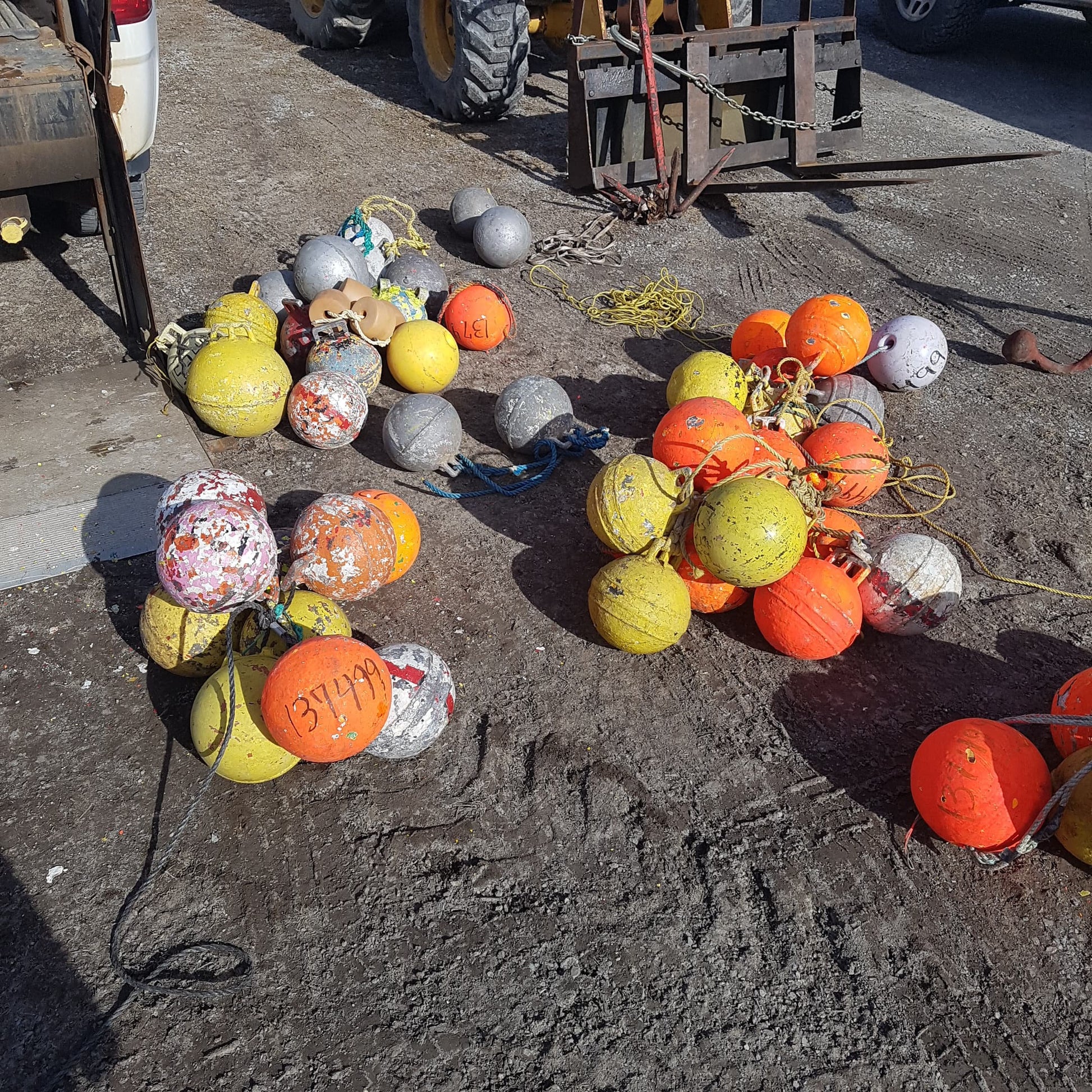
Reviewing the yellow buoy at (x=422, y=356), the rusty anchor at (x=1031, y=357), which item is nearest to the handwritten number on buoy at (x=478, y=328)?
the yellow buoy at (x=422, y=356)

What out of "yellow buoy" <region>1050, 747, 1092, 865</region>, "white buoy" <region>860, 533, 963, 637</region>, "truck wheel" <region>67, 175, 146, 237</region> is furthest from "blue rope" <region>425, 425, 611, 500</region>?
"truck wheel" <region>67, 175, 146, 237</region>

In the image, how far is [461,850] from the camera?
Answer: 308 centimetres

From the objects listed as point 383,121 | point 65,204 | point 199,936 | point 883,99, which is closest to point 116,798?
point 199,936

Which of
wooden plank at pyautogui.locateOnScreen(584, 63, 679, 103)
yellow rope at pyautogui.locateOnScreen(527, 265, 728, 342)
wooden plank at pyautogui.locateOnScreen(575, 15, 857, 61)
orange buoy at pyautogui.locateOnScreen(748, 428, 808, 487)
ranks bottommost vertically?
yellow rope at pyautogui.locateOnScreen(527, 265, 728, 342)

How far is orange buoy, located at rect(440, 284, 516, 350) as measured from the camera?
543 centimetres

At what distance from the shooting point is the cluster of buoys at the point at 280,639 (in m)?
2.98

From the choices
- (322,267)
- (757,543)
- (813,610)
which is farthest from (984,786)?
(322,267)

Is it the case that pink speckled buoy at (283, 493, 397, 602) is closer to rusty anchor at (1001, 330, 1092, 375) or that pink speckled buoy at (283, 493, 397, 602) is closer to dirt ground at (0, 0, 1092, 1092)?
dirt ground at (0, 0, 1092, 1092)

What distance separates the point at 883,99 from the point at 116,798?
10.6m

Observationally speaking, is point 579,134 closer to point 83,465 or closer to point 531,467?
point 531,467

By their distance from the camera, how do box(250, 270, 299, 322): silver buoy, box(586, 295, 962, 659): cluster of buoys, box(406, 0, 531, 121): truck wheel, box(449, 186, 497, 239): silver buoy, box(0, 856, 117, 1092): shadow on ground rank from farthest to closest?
1. box(406, 0, 531, 121): truck wheel
2. box(449, 186, 497, 239): silver buoy
3. box(250, 270, 299, 322): silver buoy
4. box(586, 295, 962, 659): cluster of buoys
5. box(0, 856, 117, 1092): shadow on ground

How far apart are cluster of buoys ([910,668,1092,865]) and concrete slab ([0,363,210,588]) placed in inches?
137

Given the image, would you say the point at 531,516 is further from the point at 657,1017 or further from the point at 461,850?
the point at 657,1017

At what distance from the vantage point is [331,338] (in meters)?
4.96
